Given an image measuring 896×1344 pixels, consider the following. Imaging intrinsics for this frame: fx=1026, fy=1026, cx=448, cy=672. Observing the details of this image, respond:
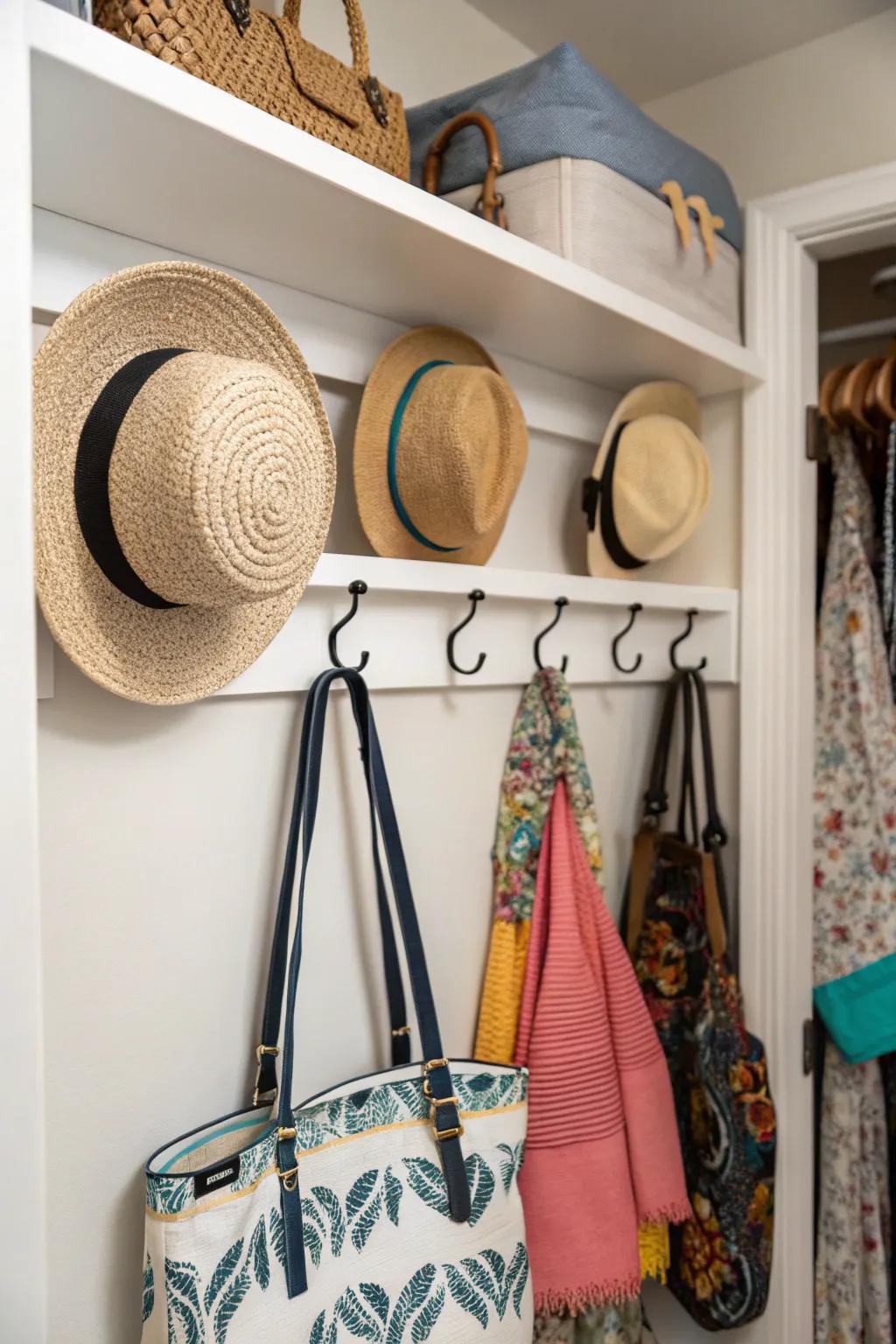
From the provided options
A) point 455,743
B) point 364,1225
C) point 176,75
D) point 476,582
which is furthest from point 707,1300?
point 176,75

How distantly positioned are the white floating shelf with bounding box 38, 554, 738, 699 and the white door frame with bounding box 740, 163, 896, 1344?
0.22 feet

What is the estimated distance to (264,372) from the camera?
0.74 meters

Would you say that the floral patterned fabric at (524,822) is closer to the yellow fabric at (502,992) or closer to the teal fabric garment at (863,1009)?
the yellow fabric at (502,992)

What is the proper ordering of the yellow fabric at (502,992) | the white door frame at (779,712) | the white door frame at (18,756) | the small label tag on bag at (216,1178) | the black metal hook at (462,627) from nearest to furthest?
the white door frame at (18,756) → the small label tag on bag at (216,1178) → the black metal hook at (462,627) → the yellow fabric at (502,992) → the white door frame at (779,712)

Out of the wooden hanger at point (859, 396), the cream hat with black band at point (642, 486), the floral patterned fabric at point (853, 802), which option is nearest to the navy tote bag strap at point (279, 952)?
the cream hat with black band at point (642, 486)

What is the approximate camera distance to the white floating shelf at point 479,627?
3.27 feet

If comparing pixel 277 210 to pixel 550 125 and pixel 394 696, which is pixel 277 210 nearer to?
pixel 550 125

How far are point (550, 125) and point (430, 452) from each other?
39 cm

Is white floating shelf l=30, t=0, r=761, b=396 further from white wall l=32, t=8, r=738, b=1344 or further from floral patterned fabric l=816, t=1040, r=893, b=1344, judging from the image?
floral patterned fabric l=816, t=1040, r=893, b=1344

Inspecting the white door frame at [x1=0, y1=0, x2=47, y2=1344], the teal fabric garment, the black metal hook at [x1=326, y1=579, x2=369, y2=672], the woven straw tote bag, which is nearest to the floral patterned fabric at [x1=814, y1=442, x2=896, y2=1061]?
the teal fabric garment

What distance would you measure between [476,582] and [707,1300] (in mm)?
1017

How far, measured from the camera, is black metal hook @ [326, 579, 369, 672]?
992 mm

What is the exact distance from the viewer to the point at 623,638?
1446 millimetres

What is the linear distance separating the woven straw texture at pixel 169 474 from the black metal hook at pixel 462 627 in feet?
1.09
